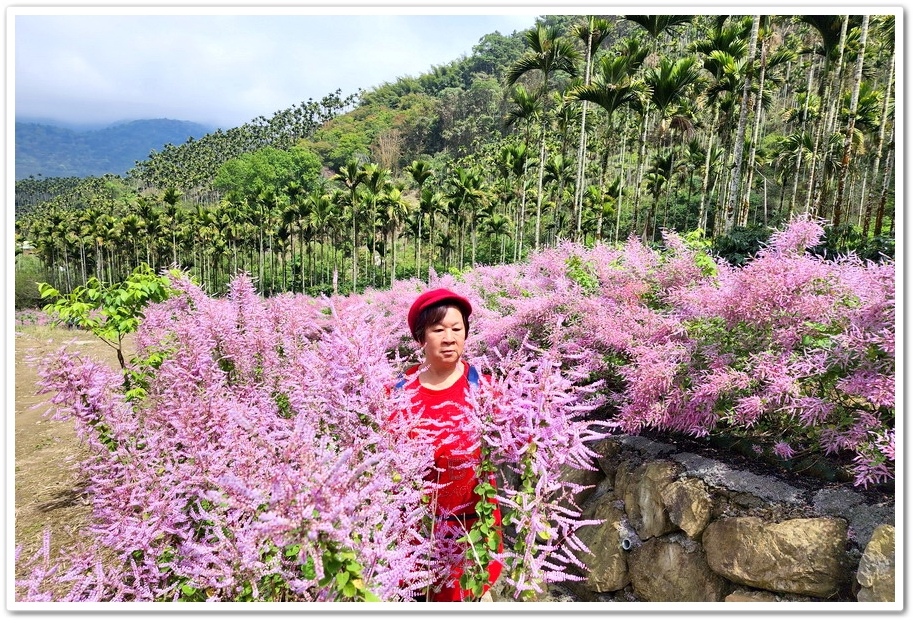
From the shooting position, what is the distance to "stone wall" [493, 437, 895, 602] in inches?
78.1

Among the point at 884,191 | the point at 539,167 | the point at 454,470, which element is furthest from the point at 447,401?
the point at 539,167

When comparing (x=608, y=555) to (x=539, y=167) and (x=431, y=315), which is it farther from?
(x=539, y=167)

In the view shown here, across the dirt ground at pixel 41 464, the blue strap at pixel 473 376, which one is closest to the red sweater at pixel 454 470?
the blue strap at pixel 473 376

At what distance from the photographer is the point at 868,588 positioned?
1.83 m

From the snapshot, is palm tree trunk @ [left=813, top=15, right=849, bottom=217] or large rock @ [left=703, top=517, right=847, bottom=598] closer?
large rock @ [left=703, top=517, right=847, bottom=598]

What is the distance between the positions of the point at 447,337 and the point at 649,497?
64.8 inches

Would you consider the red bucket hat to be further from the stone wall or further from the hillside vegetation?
the stone wall

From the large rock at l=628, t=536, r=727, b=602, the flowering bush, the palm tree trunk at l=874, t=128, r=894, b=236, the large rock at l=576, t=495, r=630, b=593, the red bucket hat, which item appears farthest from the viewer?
the palm tree trunk at l=874, t=128, r=894, b=236

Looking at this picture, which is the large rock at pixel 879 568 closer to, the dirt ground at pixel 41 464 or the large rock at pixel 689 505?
the large rock at pixel 689 505

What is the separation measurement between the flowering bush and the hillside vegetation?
64 centimetres

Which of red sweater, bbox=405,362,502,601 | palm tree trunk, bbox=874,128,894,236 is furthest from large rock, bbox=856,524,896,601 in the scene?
palm tree trunk, bbox=874,128,894,236

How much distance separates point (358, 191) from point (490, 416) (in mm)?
38395

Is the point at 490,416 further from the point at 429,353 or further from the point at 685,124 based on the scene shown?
the point at 685,124

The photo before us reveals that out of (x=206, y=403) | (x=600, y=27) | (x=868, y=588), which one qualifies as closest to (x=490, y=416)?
(x=206, y=403)
